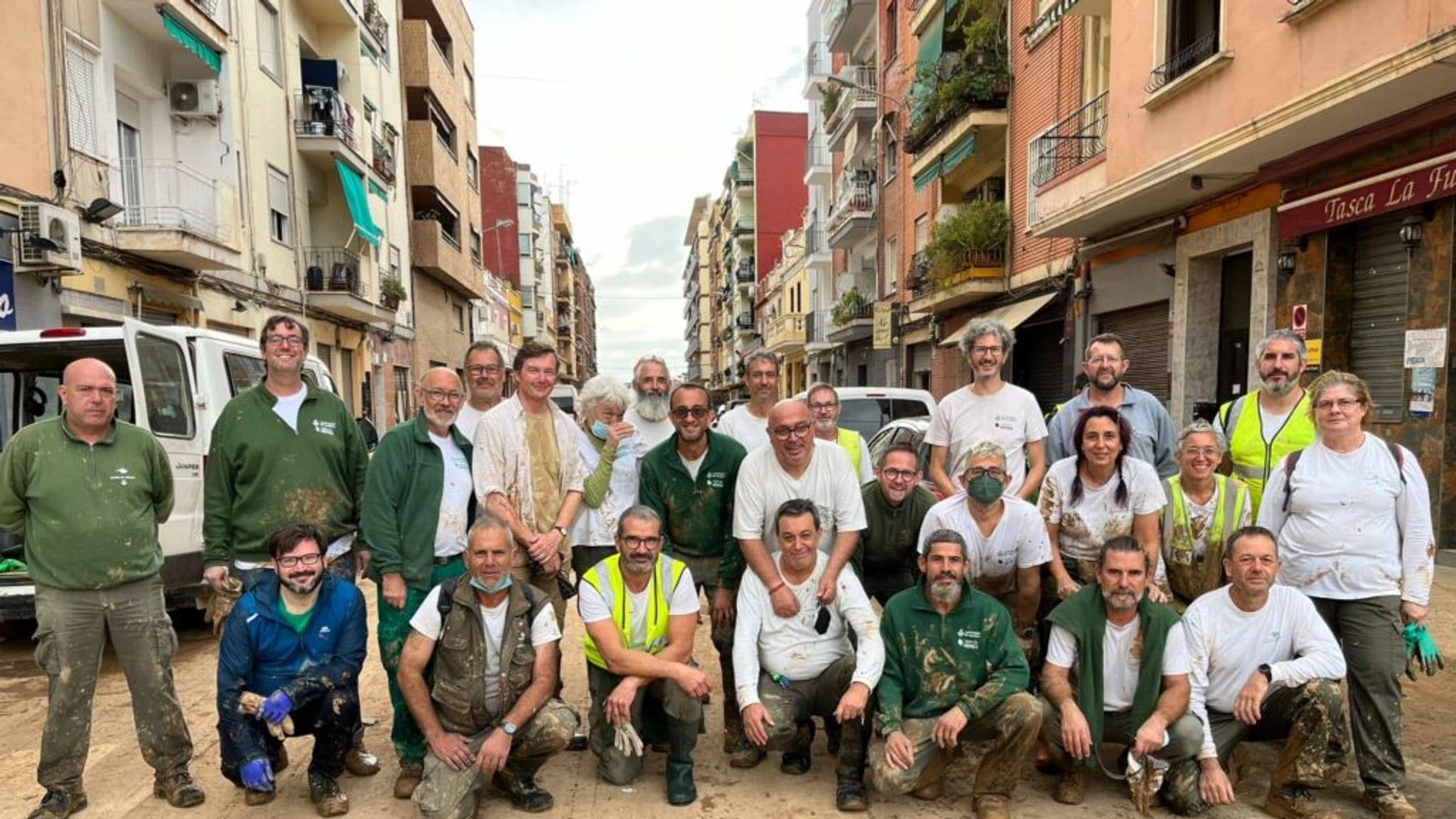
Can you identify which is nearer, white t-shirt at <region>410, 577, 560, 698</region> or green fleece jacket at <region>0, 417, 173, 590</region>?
green fleece jacket at <region>0, 417, 173, 590</region>

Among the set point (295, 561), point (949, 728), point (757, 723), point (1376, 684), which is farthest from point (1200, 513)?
point (295, 561)

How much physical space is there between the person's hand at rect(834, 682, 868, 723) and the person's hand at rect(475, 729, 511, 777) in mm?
1388

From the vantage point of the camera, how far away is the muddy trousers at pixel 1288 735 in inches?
127

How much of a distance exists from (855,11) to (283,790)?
2790cm

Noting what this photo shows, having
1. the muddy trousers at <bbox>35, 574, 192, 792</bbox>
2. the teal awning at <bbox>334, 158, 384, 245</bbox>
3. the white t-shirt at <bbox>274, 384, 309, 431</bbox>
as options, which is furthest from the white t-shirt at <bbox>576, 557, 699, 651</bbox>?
the teal awning at <bbox>334, 158, 384, 245</bbox>

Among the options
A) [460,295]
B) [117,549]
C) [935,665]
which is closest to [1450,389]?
[935,665]

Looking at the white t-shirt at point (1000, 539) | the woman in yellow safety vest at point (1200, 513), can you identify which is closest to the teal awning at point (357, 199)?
the white t-shirt at point (1000, 539)

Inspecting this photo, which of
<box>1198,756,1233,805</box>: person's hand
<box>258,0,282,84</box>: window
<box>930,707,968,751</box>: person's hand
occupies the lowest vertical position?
<box>1198,756,1233,805</box>: person's hand

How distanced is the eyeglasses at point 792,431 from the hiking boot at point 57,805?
3384mm

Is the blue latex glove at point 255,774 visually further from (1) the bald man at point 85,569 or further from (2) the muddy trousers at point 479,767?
(2) the muddy trousers at point 479,767

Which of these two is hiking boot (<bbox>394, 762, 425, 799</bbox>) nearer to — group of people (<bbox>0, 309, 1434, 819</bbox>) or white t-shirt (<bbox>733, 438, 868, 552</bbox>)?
group of people (<bbox>0, 309, 1434, 819</bbox>)

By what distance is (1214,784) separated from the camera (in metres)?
3.20

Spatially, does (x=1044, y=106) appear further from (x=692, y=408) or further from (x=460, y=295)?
(x=460, y=295)

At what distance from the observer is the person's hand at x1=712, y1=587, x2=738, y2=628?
13.3 feet
